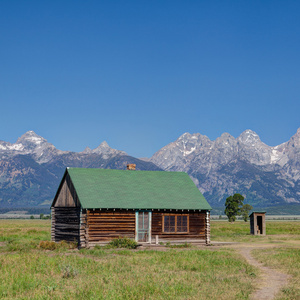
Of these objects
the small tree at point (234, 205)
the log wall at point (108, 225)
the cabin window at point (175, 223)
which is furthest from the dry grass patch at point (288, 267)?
the small tree at point (234, 205)

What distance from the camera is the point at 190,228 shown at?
4131cm

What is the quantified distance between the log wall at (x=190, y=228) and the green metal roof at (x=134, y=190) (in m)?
0.92

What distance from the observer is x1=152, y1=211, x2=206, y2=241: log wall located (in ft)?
131

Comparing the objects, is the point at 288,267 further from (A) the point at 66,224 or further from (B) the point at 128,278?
(A) the point at 66,224

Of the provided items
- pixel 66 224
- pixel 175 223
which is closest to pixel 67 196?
pixel 66 224

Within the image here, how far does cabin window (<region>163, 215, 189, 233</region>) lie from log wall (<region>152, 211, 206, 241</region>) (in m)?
0.29

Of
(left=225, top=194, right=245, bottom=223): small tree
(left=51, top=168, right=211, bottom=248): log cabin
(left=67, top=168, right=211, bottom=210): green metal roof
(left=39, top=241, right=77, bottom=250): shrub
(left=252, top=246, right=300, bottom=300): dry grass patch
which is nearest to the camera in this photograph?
(left=252, top=246, right=300, bottom=300): dry grass patch

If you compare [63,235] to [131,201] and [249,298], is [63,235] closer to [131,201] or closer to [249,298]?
[131,201]

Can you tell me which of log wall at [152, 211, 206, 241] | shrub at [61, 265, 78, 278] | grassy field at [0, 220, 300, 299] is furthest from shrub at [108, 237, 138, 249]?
shrub at [61, 265, 78, 278]

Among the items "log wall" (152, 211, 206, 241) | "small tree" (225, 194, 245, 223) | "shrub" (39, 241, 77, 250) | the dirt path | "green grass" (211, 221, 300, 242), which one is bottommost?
the dirt path

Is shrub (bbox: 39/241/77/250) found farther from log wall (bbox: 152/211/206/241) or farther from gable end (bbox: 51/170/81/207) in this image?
log wall (bbox: 152/211/206/241)

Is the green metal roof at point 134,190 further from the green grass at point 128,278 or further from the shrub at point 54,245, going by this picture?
the green grass at point 128,278

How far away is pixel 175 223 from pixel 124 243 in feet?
18.6

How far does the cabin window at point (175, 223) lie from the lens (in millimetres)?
40500
